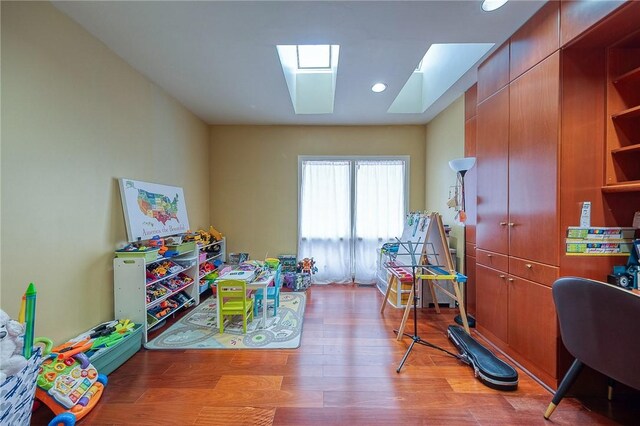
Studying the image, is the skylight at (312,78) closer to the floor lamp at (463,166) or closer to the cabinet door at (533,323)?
the floor lamp at (463,166)

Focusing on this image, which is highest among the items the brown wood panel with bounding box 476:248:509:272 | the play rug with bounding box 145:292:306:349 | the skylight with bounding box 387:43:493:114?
the skylight with bounding box 387:43:493:114

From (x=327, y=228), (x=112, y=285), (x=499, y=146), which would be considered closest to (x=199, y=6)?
(x=112, y=285)

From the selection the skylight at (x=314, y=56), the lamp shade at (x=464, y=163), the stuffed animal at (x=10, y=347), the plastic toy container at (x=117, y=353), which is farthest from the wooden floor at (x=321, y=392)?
the skylight at (x=314, y=56)

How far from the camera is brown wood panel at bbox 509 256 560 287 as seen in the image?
1.71m

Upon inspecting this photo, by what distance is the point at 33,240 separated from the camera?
1.63 m

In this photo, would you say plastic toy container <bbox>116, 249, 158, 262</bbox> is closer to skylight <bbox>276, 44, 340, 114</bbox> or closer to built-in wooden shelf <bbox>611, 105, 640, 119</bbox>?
skylight <bbox>276, 44, 340, 114</bbox>

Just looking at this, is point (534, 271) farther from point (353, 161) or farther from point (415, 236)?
point (353, 161)

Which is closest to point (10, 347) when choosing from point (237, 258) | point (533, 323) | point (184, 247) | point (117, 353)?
point (117, 353)

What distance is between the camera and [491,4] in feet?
5.57

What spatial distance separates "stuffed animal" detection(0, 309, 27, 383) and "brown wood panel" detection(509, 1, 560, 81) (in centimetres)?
359

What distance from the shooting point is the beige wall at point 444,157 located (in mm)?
3121

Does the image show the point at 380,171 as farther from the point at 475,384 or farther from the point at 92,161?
the point at 92,161

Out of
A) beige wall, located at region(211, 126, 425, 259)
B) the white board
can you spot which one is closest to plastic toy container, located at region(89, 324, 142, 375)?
beige wall, located at region(211, 126, 425, 259)

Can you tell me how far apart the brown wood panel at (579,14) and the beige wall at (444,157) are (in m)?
1.47
